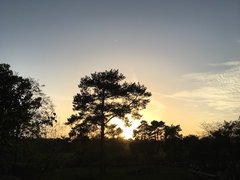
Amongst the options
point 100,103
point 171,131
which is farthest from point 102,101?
point 171,131

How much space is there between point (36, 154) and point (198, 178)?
19.5m

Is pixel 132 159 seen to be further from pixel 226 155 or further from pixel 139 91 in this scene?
pixel 226 155

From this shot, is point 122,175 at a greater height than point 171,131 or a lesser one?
lesser

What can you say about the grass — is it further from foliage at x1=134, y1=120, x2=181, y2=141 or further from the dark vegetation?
foliage at x1=134, y1=120, x2=181, y2=141

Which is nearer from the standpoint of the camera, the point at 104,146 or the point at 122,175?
the point at 122,175

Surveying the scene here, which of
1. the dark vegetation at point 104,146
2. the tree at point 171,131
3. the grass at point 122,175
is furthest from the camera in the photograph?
the tree at point 171,131

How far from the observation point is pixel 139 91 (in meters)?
50.5

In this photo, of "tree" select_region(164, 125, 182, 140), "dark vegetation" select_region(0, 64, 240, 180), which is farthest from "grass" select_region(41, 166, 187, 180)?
"tree" select_region(164, 125, 182, 140)

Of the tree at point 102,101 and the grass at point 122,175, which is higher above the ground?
the tree at point 102,101

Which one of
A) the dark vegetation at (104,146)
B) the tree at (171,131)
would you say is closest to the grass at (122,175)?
the dark vegetation at (104,146)

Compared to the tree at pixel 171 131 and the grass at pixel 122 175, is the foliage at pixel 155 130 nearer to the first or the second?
the tree at pixel 171 131

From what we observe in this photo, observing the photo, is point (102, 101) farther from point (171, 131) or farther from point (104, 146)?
point (171, 131)

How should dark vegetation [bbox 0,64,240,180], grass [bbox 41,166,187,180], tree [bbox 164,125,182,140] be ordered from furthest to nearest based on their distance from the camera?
tree [bbox 164,125,182,140]
grass [bbox 41,166,187,180]
dark vegetation [bbox 0,64,240,180]

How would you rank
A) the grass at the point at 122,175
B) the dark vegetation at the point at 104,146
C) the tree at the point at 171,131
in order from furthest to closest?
the tree at the point at 171,131 < the grass at the point at 122,175 < the dark vegetation at the point at 104,146
